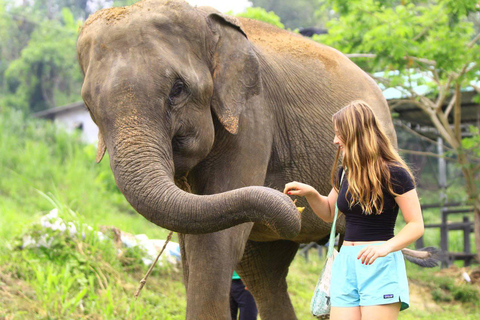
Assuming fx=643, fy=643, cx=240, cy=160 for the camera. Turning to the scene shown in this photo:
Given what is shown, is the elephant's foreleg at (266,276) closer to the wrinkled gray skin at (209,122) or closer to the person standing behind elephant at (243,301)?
the wrinkled gray skin at (209,122)

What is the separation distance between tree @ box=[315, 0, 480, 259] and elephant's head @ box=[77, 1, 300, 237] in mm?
4795

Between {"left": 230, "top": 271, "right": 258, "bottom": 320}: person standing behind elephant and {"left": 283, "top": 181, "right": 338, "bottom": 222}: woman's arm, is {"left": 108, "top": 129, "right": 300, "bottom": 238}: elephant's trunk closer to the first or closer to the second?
{"left": 283, "top": 181, "right": 338, "bottom": 222}: woman's arm

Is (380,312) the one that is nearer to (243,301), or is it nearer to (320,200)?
(320,200)

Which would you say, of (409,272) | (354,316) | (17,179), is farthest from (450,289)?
(17,179)

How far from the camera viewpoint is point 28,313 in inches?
198

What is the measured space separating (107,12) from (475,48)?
6.08 metres

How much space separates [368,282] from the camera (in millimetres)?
2768

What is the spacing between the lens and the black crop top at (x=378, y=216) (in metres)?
2.79

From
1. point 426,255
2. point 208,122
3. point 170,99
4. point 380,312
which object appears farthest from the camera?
point 426,255

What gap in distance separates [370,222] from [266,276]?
94.6 inches

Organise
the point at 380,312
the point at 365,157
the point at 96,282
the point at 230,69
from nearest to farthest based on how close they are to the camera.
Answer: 1. the point at 380,312
2. the point at 365,157
3. the point at 230,69
4. the point at 96,282

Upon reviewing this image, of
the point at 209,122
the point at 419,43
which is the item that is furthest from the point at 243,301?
the point at 419,43

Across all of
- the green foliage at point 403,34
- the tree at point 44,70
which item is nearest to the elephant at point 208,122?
the green foliage at point 403,34

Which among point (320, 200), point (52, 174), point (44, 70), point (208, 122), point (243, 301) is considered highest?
point (44, 70)
